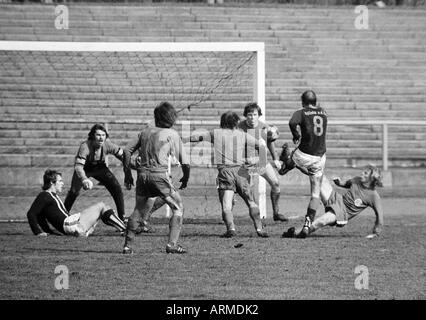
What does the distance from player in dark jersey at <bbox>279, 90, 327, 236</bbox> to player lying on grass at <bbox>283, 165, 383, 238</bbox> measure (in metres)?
0.26

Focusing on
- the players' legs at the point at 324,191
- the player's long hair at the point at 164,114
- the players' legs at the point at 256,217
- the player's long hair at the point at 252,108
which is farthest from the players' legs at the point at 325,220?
the player's long hair at the point at 164,114

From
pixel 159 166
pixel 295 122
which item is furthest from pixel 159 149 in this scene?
pixel 295 122

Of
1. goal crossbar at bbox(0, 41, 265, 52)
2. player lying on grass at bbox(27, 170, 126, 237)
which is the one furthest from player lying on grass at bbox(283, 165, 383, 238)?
goal crossbar at bbox(0, 41, 265, 52)

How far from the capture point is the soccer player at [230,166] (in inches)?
569

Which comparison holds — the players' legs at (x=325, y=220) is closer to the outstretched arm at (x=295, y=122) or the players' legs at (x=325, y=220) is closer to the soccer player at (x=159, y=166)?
the outstretched arm at (x=295, y=122)

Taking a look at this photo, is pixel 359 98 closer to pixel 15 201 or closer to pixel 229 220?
pixel 15 201

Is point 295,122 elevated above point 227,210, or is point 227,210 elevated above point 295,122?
point 295,122

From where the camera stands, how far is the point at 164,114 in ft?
40.8

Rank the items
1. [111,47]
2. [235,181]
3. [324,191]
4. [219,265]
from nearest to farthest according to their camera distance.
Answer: [219,265] → [235,181] → [324,191] → [111,47]

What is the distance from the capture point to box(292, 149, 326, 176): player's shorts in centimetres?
1459

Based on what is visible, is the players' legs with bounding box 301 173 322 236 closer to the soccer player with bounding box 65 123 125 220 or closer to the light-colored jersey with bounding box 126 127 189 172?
the light-colored jersey with bounding box 126 127 189 172

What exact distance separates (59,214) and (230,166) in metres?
2.26

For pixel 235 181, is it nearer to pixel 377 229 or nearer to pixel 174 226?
pixel 377 229

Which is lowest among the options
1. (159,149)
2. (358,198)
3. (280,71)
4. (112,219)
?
(112,219)
